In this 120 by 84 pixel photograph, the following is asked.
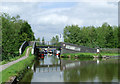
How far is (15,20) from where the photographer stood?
5253 centimetres

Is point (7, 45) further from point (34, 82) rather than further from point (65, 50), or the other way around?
point (65, 50)

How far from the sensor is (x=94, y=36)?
2359 inches

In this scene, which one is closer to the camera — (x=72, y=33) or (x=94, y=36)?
(x=94, y=36)

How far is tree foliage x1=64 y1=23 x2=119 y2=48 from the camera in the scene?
184 ft

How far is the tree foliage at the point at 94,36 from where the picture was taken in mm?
56066

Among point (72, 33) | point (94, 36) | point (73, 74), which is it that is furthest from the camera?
point (72, 33)

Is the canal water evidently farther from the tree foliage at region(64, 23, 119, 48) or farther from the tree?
the tree

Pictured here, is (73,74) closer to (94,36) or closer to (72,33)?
(72,33)

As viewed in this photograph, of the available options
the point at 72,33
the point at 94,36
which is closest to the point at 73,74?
the point at 72,33

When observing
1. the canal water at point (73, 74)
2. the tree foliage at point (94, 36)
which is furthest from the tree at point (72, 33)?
the canal water at point (73, 74)

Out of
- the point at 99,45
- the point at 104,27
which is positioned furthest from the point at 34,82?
the point at 104,27

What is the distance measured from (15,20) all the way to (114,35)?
103 ft

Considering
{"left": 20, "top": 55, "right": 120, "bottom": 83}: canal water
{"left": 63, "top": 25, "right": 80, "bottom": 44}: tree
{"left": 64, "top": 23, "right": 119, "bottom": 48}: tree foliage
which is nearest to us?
{"left": 20, "top": 55, "right": 120, "bottom": 83}: canal water

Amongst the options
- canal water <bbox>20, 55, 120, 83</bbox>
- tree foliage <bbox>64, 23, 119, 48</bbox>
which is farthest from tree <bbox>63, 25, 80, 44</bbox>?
canal water <bbox>20, 55, 120, 83</bbox>
